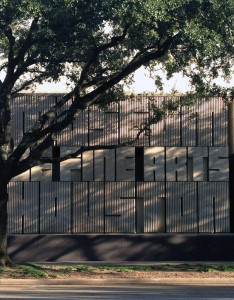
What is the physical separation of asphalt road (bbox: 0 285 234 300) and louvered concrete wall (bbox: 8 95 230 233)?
6377mm

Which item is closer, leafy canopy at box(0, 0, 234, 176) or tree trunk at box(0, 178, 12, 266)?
leafy canopy at box(0, 0, 234, 176)

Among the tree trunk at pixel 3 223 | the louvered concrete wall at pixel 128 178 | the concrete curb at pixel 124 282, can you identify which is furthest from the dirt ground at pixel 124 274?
the louvered concrete wall at pixel 128 178

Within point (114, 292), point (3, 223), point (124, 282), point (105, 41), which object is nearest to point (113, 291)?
point (114, 292)

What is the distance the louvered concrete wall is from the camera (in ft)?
84.2

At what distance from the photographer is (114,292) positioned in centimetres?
1767

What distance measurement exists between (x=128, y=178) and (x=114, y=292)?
29.1 ft

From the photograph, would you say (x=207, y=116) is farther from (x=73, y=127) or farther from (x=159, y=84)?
(x=73, y=127)

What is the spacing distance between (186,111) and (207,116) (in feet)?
2.68

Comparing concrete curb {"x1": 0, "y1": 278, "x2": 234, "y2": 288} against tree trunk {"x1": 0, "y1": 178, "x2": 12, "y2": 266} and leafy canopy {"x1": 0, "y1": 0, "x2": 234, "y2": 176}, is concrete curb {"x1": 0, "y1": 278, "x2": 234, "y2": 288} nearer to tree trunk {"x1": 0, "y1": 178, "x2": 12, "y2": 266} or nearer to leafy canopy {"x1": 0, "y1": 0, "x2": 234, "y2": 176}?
tree trunk {"x1": 0, "y1": 178, "x2": 12, "y2": 266}

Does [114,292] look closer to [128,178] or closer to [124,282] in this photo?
[124,282]

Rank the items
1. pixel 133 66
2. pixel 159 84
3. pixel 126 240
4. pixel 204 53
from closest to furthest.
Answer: pixel 204 53 → pixel 133 66 → pixel 159 84 → pixel 126 240

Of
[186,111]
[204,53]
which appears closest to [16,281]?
[204,53]

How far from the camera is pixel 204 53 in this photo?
1892 cm

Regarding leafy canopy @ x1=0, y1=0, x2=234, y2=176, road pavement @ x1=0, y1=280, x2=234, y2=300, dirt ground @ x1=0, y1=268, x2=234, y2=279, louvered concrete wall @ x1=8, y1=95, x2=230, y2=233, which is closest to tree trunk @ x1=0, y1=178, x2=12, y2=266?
dirt ground @ x1=0, y1=268, x2=234, y2=279
